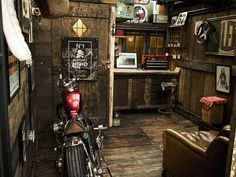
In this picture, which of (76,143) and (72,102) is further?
(72,102)

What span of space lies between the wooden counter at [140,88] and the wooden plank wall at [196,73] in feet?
1.07

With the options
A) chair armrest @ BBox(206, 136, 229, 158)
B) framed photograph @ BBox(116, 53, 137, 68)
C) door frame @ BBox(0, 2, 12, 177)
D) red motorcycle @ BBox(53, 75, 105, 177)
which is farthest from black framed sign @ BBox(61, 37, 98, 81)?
door frame @ BBox(0, 2, 12, 177)

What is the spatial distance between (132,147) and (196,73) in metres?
2.28

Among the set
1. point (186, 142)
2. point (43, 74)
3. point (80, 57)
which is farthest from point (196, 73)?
point (43, 74)

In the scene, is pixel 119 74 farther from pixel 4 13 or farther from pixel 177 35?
pixel 4 13

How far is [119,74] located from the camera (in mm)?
4961

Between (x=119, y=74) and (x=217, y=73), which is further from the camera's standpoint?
(x=119, y=74)

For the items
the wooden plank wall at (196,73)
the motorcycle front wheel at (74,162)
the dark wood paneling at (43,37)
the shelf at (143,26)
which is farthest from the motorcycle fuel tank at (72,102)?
the shelf at (143,26)

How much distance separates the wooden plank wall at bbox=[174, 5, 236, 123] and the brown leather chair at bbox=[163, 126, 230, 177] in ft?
6.41

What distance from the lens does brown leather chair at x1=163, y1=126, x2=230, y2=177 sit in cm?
181

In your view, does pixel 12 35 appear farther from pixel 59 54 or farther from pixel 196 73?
pixel 196 73

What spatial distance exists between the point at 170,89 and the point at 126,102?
A: 1.01 metres

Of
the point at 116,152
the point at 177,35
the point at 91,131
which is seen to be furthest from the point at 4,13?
the point at 177,35

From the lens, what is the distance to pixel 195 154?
2102 millimetres
